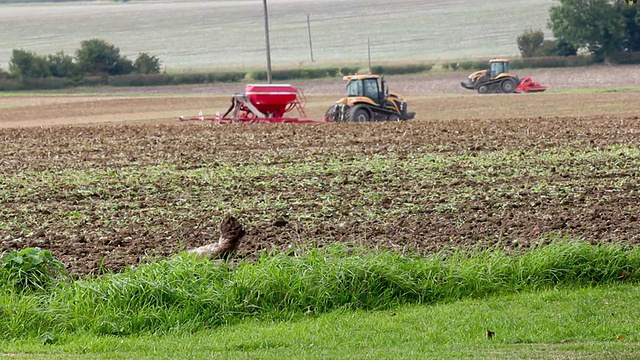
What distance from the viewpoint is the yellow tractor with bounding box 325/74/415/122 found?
33312mm

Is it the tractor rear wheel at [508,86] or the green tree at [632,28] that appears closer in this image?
the tractor rear wheel at [508,86]

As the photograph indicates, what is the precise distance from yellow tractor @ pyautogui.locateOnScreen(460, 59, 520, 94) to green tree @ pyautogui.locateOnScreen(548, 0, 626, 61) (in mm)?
19653

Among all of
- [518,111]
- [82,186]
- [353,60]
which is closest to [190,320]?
[82,186]

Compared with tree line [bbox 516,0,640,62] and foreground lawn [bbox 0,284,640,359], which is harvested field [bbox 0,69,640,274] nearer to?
foreground lawn [bbox 0,284,640,359]

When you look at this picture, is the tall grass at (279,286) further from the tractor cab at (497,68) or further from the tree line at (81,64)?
Result: the tree line at (81,64)

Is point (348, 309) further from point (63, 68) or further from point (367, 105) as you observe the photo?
point (63, 68)

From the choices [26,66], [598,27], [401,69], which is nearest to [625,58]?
[598,27]

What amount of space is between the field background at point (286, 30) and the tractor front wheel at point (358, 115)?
49612 millimetres

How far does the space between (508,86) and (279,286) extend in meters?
46.9

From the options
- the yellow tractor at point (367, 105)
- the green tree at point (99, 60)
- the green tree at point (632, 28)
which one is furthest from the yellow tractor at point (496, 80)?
the green tree at point (99, 60)

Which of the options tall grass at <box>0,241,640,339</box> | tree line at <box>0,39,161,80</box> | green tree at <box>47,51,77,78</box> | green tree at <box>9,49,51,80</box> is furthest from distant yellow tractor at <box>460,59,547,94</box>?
tall grass at <box>0,241,640,339</box>

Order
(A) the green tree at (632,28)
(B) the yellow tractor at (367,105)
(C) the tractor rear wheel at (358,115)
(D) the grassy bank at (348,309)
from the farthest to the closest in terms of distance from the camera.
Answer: (A) the green tree at (632,28), (B) the yellow tractor at (367,105), (C) the tractor rear wheel at (358,115), (D) the grassy bank at (348,309)

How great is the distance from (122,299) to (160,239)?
3.35 metres

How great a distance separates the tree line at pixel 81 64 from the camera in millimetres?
76188
